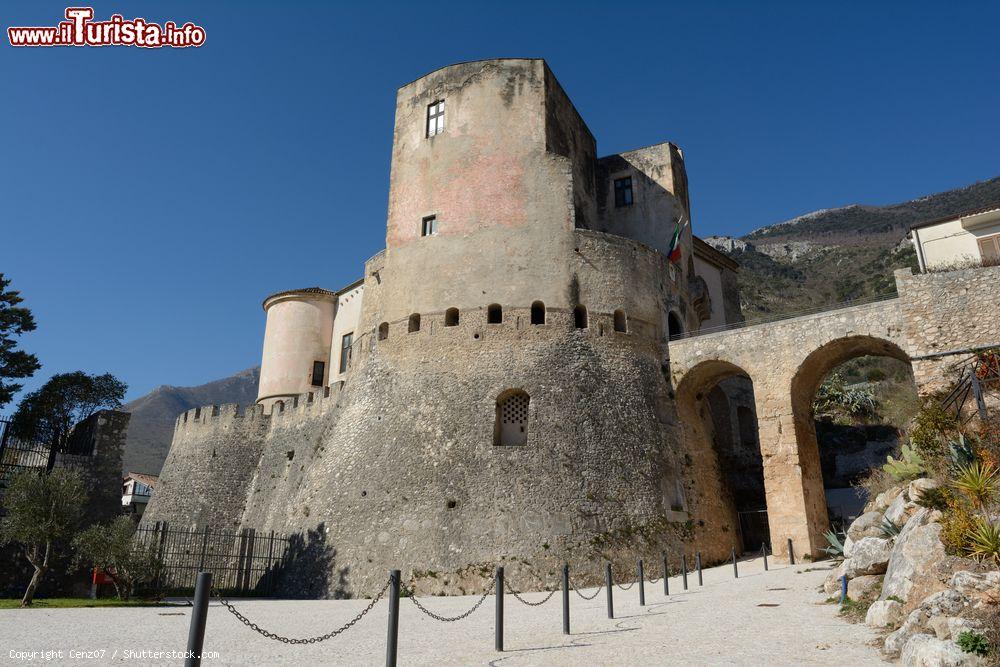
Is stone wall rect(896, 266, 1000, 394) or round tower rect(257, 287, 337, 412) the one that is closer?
stone wall rect(896, 266, 1000, 394)

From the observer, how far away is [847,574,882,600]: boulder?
9.62 metres

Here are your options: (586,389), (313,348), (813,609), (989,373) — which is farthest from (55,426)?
(989,373)

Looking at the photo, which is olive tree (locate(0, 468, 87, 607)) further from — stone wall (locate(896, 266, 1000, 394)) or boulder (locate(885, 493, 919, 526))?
stone wall (locate(896, 266, 1000, 394))

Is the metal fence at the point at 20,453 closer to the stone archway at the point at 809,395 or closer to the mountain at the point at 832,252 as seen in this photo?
the stone archway at the point at 809,395

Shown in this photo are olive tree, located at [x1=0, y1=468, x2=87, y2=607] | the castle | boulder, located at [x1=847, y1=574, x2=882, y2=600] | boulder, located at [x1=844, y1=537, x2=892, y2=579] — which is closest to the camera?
boulder, located at [x1=847, y1=574, x2=882, y2=600]

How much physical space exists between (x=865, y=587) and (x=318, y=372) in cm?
2523

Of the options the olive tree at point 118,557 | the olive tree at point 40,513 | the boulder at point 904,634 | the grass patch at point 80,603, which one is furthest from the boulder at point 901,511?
the olive tree at point 40,513

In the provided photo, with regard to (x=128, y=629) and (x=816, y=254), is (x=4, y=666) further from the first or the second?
(x=816, y=254)

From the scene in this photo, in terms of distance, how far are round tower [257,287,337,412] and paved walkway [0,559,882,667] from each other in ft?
54.3

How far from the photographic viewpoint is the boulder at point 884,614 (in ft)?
26.6

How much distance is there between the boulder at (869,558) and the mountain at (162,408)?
72.7m

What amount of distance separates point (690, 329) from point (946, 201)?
314ft

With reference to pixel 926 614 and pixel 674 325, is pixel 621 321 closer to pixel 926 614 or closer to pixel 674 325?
pixel 674 325

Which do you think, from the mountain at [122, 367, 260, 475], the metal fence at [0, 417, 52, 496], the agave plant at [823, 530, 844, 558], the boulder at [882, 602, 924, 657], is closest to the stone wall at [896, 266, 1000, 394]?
the agave plant at [823, 530, 844, 558]
